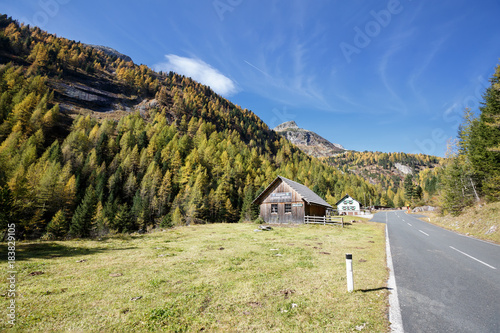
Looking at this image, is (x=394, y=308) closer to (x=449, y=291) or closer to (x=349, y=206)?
(x=449, y=291)

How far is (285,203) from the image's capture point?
31.4 m

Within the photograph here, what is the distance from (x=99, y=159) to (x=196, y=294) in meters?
74.4

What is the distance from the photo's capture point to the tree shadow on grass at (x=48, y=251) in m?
8.67

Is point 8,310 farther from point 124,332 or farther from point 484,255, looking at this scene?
point 484,255

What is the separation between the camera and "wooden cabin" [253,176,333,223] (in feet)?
98.8

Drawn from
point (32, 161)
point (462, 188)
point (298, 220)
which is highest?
point (32, 161)

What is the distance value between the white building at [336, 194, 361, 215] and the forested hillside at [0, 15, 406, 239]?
9.03 meters

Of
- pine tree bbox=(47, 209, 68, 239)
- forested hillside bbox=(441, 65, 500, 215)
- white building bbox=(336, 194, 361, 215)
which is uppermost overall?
forested hillside bbox=(441, 65, 500, 215)

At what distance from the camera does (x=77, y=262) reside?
316 inches

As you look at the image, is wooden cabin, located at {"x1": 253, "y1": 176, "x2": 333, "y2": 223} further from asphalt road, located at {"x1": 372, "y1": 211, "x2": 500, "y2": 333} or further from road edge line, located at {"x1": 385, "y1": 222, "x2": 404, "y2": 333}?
road edge line, located at {"x1": 385, "y1": 222, "x2": 404, "y2": 333}

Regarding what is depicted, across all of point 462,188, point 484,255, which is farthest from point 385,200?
point 484,255

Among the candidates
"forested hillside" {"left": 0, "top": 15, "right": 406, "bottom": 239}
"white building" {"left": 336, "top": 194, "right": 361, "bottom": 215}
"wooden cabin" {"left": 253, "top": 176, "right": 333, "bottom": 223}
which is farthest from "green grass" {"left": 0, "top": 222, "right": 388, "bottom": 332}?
"white building" {"left": 336, "top": 194, "right": 361, "bottom": 215}

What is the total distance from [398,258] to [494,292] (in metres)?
3.99

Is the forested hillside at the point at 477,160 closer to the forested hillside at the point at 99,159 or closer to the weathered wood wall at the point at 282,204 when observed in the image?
the weathered wood wall at the point at 282,204
